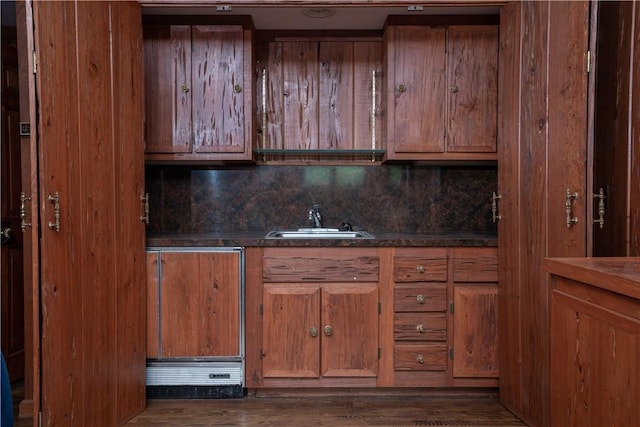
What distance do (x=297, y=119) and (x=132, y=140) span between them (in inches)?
41.4

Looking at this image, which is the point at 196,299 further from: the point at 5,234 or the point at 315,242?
the point at 5,234

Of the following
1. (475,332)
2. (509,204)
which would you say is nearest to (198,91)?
(509,204)

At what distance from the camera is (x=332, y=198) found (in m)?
2.99

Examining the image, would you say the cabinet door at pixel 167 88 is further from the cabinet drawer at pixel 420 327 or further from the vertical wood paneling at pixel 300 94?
the cabinet drawer at pixel 420 327

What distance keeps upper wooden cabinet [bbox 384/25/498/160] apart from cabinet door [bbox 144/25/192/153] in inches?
45.9

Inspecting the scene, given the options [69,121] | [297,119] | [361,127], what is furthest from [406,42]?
[69,121]

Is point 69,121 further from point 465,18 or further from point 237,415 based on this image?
point 465,18

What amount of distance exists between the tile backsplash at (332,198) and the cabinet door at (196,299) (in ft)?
1.96

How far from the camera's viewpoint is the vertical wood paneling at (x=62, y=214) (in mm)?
1636

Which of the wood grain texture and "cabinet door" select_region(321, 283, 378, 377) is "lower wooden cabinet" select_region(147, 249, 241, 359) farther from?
the wood grain texture

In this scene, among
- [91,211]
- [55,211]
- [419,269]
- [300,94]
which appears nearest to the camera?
[55,211]

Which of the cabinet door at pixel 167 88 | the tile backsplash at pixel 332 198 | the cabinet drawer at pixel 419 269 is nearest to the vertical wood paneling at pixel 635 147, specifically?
the cabinet drawer at pixel 419 269

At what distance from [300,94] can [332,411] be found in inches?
73.2

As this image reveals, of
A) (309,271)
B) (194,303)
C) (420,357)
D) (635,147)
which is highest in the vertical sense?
(635,147)
